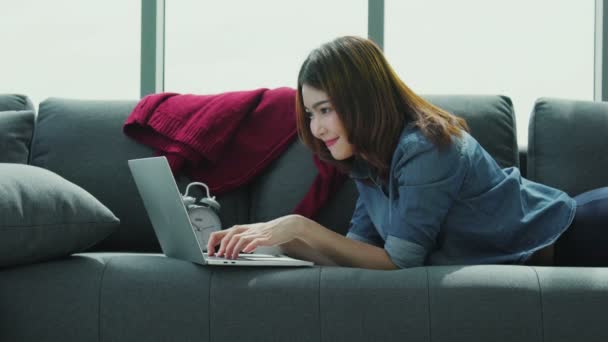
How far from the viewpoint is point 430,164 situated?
4.89 ft

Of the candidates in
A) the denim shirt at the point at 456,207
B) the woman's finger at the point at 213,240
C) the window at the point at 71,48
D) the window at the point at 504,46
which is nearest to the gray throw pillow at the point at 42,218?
the woman's finger at the point at 213,240

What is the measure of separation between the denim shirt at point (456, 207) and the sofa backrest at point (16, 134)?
1.04m

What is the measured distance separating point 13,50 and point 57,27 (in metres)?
0.24

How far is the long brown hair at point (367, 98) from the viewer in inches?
62.4

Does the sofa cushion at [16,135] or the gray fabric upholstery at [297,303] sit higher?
the sofa cushion at [16,135]

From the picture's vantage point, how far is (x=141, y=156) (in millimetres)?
2137

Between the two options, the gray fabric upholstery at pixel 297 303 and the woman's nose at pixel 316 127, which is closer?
the gray fabric upholstery at pixel 297 303

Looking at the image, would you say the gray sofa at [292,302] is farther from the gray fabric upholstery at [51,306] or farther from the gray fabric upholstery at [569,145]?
the gray fabric upholstery at [569,145]

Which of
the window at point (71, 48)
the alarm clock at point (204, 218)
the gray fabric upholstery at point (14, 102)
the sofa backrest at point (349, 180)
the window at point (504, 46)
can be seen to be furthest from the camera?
the window at point (71, 48)

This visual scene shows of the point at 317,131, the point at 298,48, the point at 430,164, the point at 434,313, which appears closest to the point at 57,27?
the point at 298,48

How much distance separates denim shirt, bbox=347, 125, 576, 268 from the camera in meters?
1.49

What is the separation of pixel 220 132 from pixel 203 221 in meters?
0.30

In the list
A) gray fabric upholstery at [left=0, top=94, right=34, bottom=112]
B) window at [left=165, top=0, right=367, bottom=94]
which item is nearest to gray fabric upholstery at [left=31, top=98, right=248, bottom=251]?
gray fabric upholstery at [left=0, top=94, right=34, bottom=112]

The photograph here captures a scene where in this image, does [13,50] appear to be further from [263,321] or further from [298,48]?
[263,321]
